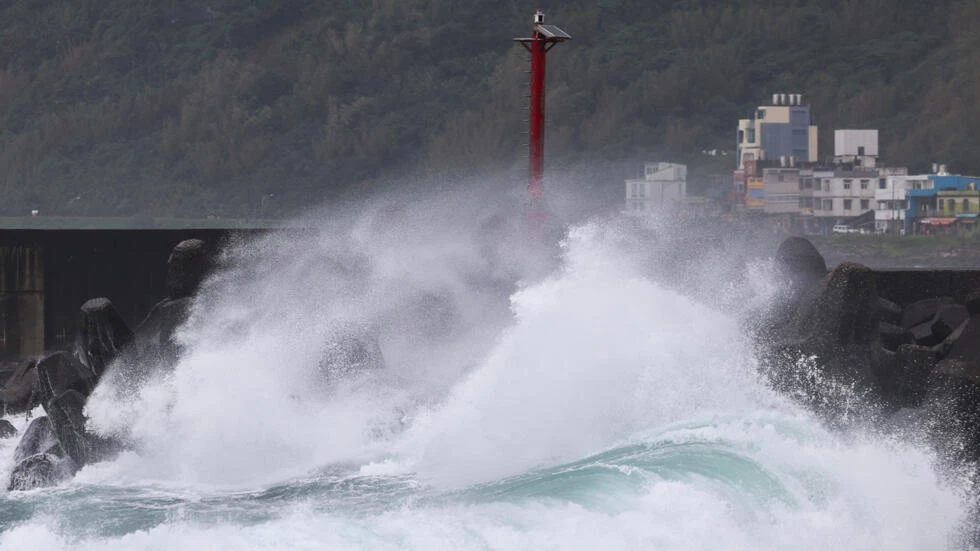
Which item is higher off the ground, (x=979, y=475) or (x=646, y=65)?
(x=646, y=65)

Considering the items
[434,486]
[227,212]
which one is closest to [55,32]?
[227,212]

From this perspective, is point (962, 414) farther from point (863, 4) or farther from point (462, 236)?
point (863, 4)

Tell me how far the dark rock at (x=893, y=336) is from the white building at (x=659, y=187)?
40.9 meters

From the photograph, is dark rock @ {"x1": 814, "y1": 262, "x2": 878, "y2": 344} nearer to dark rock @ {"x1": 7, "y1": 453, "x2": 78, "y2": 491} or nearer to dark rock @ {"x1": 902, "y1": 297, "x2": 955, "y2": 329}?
dark rock @ {"x1": 902, "y1": 297, "x2": 955, "y2": 329}

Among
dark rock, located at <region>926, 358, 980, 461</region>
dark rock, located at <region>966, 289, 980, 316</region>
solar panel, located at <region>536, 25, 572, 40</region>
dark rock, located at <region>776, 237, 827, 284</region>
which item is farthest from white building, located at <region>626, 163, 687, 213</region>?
dark rock, located at <region>926, 358, 980, 461</region>

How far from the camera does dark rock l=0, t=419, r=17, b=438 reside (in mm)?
13047

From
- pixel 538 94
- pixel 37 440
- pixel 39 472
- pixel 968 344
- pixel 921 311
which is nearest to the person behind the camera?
pixel 968 344

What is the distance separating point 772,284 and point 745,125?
4881cm

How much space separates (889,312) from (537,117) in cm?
436

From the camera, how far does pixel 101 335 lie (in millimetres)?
13000

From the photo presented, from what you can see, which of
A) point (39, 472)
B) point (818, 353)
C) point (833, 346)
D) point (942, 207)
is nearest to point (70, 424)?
point (39, 472)

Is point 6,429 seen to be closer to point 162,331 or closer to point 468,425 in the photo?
point 162,331

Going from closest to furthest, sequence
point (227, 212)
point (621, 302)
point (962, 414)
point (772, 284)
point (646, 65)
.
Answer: point (962, 414)
point (621, 302)
point (772, 284)
point (227, 212)
point (646, 65)

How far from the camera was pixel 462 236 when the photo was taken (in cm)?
1412
